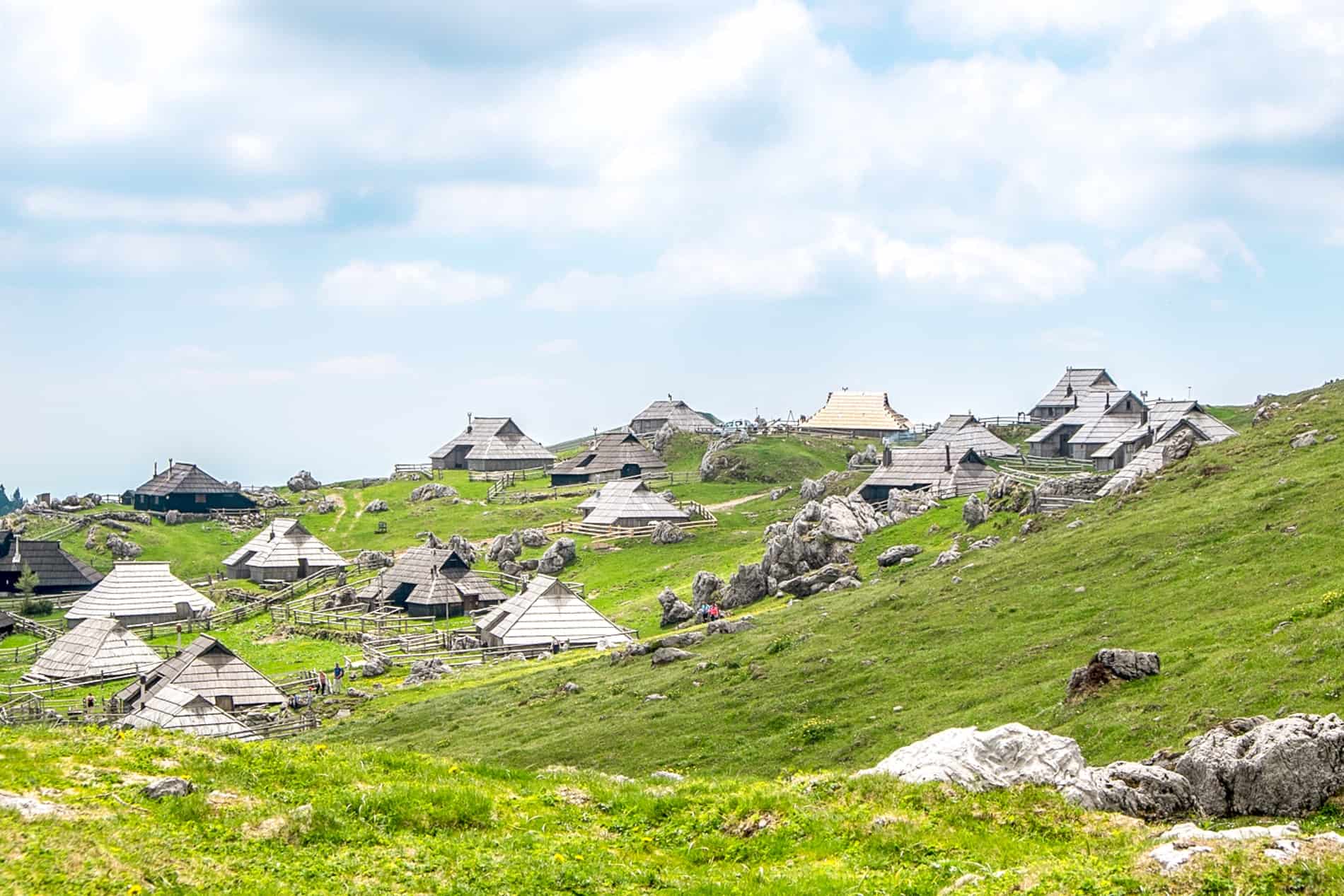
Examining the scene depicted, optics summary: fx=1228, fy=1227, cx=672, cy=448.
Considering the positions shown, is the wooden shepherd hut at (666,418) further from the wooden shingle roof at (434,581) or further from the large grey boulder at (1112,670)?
the large grey boulder at (1112,670)

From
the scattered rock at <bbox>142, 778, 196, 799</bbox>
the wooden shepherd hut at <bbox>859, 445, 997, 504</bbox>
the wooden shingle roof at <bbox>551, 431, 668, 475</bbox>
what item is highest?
the wooden shingle roof at <bbox>551, 431, 668, 475</bbox>

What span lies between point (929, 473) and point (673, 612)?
111ft

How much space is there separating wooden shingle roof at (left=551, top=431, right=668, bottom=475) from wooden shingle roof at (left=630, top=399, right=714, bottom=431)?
24030 millimetres

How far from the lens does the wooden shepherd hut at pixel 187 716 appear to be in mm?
46562

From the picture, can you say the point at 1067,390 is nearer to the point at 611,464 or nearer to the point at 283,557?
the point at 611,464

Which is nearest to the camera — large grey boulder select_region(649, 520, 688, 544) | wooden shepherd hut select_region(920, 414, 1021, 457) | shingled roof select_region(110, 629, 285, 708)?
shingled roof select_region(110, 629, 285, 708)

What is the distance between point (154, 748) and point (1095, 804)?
53.2 ft

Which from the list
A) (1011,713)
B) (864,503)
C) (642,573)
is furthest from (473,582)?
(1011,713)

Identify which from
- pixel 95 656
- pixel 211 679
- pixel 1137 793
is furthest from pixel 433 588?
pixel 1137 793

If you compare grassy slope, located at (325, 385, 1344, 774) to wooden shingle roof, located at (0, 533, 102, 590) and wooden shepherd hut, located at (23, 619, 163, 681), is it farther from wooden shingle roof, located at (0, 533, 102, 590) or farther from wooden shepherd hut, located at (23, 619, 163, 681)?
wooden shingle roof, located at (0, 533, 102, 590)

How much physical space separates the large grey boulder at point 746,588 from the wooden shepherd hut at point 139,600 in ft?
124

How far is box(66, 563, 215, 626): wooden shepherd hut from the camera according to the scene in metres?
79.6

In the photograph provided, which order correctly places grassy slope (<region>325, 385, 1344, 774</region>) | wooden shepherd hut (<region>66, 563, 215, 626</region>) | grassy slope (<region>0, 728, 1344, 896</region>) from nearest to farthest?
grassy slope (<region>0, 728, 1344, 896</region>), grassy slope (<region>325, 385, 1344, 774</region>), wooden shepherd hut (<region>66, 563, 215, 626</region>)

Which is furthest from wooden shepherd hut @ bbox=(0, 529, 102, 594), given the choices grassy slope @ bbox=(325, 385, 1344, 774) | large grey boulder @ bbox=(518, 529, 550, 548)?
grassy slope @ bbox=(325, 385, 1344, 774)
